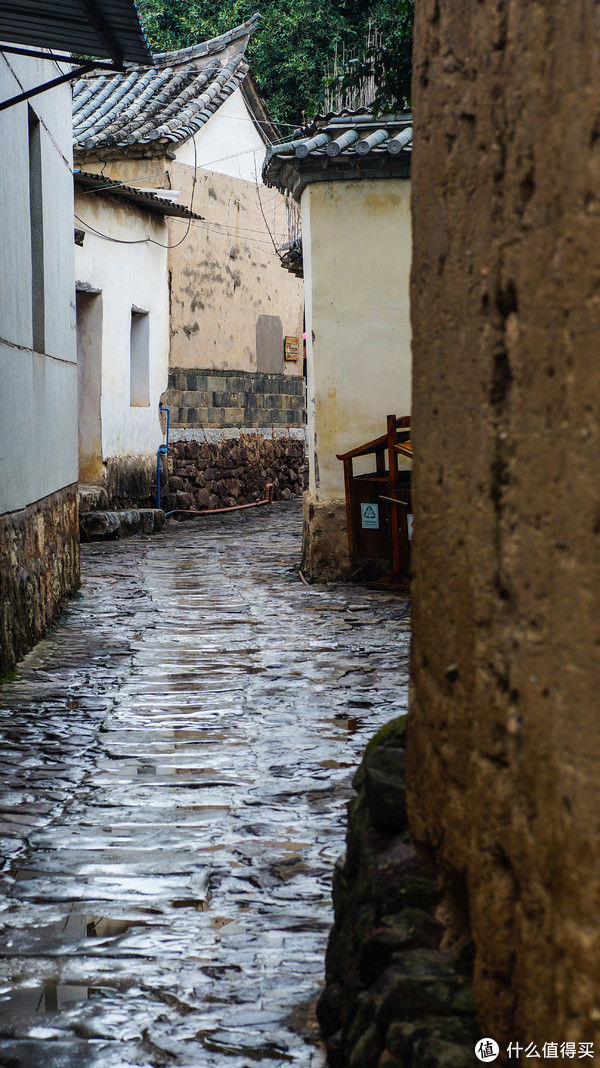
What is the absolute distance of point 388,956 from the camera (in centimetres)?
235

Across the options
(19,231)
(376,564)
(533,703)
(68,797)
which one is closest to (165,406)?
(376,564)

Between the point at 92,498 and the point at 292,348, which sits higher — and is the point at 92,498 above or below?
below

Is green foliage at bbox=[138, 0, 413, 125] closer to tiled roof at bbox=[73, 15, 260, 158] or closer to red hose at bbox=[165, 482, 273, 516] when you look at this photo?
tiled roof at bbox=[73, 15, 260, 158]

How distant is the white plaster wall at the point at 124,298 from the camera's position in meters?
14.9

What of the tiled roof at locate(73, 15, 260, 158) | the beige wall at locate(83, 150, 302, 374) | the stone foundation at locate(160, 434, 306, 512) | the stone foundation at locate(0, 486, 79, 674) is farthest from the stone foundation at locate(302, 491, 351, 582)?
the tiled roof at locate(73, 15, 260, 158)

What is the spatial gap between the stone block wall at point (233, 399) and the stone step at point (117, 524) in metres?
2.97

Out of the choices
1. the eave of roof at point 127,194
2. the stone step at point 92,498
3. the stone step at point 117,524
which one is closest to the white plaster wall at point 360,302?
the eave of roof at point 127,194

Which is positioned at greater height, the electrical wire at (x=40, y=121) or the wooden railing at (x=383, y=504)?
the electrical wire at (x=40, y=121)

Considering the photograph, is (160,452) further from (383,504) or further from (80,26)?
(80,26)

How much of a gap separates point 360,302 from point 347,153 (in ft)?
4.04

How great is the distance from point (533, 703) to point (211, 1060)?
1271 mm

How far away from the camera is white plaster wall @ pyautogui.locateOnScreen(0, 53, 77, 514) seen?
6910 millimetres

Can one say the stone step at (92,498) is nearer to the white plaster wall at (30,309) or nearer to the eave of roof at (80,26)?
the white plaster wall at (30,309)

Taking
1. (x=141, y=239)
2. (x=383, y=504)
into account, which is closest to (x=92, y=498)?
(x=141, y=239)
